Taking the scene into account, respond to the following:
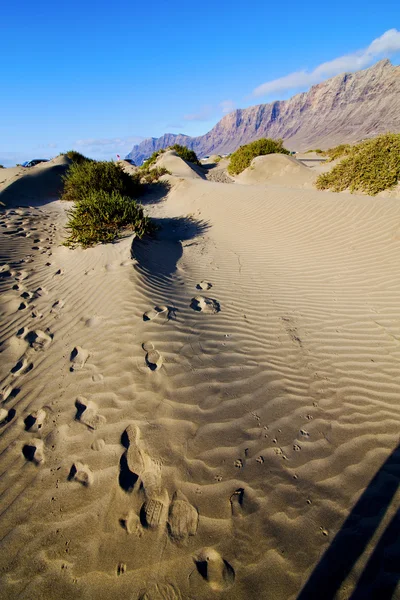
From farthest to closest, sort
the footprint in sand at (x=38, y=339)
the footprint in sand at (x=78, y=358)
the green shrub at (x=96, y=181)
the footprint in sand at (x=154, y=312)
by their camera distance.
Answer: the green shrub at (x=96, y=181) → the footprint in sand at (x=154, y=312) → the footprint in sand at (x=38, y=339) → the footprint in sand at (x=78, y=358)

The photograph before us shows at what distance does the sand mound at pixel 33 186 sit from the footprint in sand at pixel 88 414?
10193 mm

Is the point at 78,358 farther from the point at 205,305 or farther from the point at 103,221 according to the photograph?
the point at 103,221

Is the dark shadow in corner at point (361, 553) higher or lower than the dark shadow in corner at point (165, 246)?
lower

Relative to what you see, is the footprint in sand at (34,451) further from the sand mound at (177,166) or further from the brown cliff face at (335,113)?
the brown cliff face at (335,113)

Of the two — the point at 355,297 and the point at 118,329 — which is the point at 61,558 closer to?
the point at 118,329

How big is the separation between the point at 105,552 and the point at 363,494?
1.83 meters

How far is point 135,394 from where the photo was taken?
2445 mm

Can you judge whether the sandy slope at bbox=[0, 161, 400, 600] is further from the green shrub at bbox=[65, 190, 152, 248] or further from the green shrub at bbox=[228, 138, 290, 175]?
the green shrub at bbox=[228, 138, 290, 175]

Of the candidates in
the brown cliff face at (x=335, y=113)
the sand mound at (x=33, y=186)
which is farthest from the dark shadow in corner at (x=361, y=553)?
the brown cliff face at (x=335, y=113)

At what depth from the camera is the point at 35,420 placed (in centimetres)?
239

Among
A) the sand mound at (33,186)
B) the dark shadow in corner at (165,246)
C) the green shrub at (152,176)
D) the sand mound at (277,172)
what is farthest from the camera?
the sand mound at (277,172)

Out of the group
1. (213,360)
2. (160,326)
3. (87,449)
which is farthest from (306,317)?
(87,449)

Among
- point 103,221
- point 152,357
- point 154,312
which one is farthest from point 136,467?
point 103,221

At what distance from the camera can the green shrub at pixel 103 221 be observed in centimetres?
574
